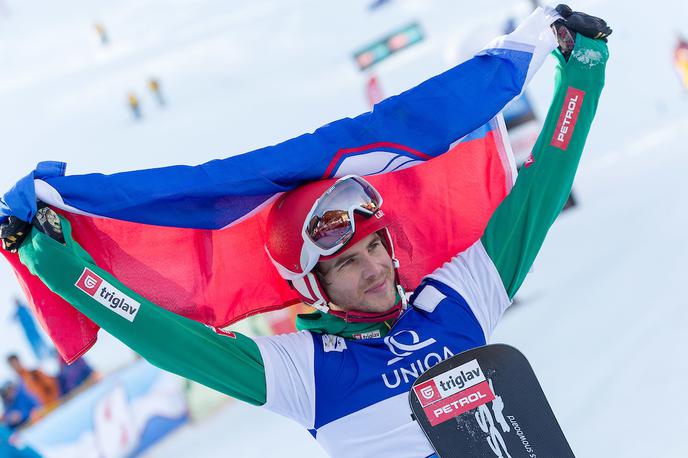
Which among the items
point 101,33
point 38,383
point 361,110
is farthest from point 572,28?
point 101,33

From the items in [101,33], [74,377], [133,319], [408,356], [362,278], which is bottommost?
[74,377]

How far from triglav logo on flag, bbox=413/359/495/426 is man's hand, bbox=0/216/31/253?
111 centimetres

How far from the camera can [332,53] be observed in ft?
41.6

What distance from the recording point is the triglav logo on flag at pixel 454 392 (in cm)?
246

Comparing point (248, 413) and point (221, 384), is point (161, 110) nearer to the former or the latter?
point (248, 413)

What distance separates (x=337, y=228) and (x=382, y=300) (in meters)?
0.25

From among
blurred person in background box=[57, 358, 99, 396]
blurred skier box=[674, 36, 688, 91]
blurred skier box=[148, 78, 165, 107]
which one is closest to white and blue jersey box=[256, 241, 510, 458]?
blurred person in background box=[57, 358, 99, 396]

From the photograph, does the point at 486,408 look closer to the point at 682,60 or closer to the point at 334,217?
the point at 334,217

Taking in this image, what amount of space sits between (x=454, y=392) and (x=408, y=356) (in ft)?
0.54

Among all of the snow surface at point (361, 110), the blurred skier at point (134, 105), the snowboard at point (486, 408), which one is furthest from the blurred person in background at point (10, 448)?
the blurred skier at point (134, 105)

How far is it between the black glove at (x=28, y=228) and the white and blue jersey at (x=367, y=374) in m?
0.64

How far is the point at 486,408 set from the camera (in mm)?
2494

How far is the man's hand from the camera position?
7.38 feet

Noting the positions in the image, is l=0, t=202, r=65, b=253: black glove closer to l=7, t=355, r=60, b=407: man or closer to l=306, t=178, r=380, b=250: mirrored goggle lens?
l=306, t=178, r=380, b=250: mirrored goggle lens
